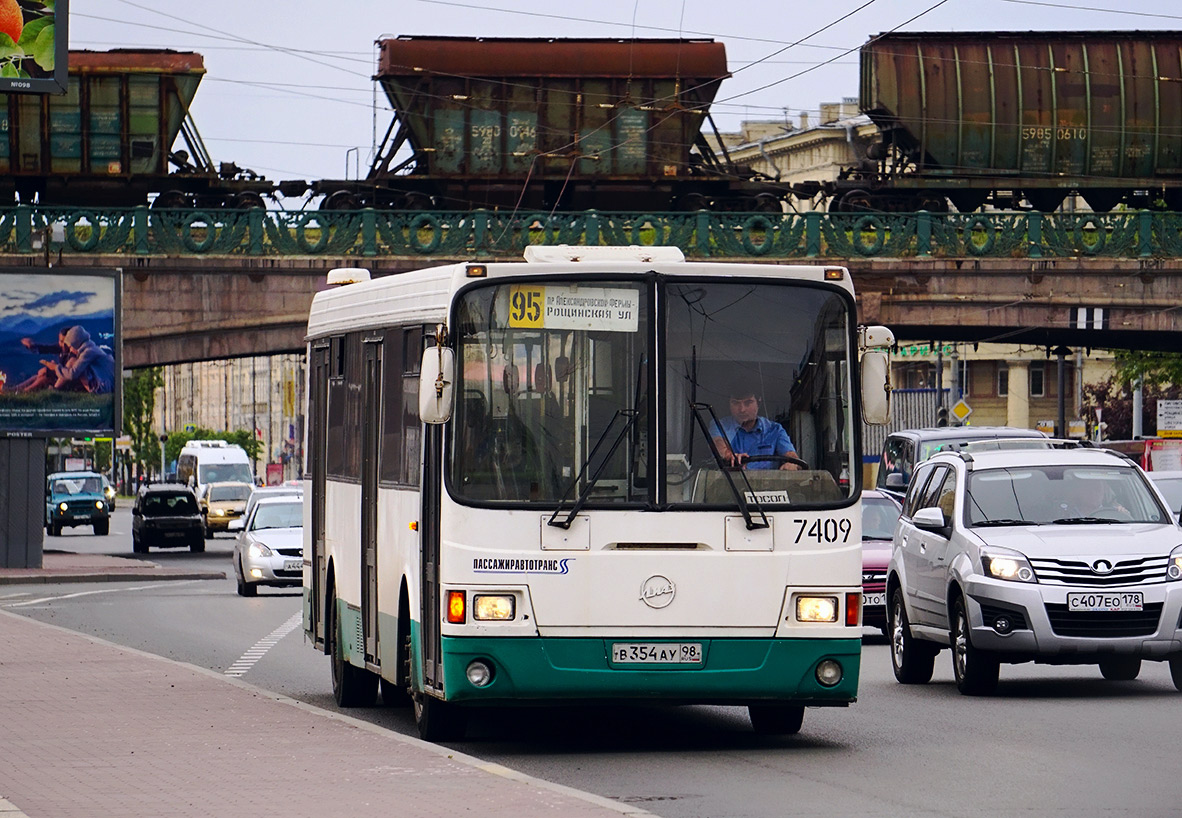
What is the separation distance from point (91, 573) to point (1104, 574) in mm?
25495

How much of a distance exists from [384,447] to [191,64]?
1301 inches

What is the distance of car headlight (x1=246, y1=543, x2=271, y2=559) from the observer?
104 feet

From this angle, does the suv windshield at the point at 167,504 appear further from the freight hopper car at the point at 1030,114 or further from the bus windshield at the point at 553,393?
the bus windshield at the point at 553,393

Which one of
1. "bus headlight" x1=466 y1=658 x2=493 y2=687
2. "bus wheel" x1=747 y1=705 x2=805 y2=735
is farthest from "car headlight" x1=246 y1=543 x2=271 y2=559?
"bus headlight" x1=466 y1=658 x2=493 y2=687

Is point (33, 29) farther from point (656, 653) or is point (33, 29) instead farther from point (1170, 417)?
point (1170, 417)

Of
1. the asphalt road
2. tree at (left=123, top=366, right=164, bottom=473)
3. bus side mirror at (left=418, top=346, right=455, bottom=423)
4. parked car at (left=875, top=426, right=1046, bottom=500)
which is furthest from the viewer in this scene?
tree at (left=123, top=366, right=164, bottom=473)

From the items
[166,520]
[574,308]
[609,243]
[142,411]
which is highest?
[609,243]

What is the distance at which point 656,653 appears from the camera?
11.8 metres

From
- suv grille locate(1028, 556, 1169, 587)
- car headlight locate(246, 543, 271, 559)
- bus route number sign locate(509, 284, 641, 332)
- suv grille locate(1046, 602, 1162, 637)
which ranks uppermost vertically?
bus route number sign locate(509, 284, 641, 332)

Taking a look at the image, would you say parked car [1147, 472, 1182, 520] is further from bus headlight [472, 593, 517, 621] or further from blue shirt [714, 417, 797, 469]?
bus headlight [472, 593, 517, 621]

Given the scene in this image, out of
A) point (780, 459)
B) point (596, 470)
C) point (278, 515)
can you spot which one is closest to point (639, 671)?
point (596, 470)

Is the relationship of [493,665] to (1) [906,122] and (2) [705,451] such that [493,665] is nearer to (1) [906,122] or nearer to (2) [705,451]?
(2) [705,451]

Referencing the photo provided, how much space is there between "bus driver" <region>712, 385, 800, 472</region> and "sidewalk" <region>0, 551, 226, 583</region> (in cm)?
2560

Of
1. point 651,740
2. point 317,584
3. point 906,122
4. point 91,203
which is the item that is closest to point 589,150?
point 906,122
